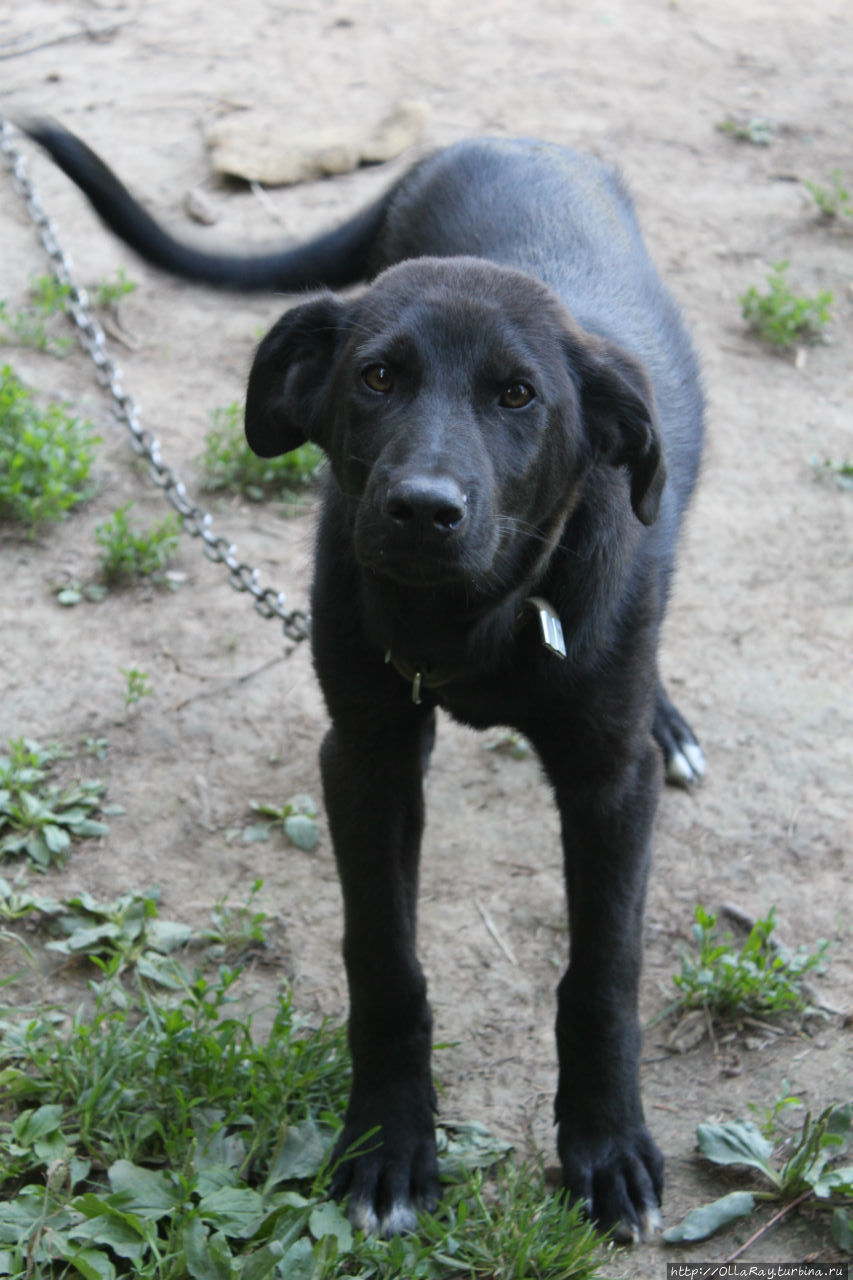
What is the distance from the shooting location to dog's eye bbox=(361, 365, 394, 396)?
2.24m

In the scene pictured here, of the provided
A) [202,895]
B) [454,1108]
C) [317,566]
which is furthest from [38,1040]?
[317,566]

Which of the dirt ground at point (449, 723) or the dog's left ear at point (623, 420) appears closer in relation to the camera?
the dog's left ear at point (623, 420)

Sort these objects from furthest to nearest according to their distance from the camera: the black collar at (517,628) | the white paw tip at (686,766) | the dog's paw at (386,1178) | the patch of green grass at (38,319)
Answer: the patch of green grass at (38,319) < the white paw tip at (686,766) < the dog's paw at (386,1178) < the black collar at (517,628)

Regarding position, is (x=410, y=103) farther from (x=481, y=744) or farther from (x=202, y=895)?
(x=202, y=895)

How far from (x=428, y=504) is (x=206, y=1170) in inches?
49.0

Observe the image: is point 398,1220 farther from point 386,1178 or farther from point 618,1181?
point 618,1181

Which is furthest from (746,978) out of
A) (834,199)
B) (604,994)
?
(834,199)

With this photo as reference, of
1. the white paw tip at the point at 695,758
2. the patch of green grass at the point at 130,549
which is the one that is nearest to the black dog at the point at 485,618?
the white paw tip at the point at 695,758

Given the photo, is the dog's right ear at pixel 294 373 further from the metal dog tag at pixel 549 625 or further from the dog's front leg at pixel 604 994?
the dog's front leg at pixel 604 994

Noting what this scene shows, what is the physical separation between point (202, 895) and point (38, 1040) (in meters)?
0.60

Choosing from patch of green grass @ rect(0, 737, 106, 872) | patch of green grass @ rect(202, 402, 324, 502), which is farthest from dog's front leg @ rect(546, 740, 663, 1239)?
patch of green grass @ rect(202, 402, 324, 502)

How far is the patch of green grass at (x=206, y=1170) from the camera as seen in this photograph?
2.19m

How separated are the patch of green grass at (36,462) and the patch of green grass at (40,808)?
97 cm

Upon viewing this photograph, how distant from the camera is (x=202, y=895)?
10.3 ft
